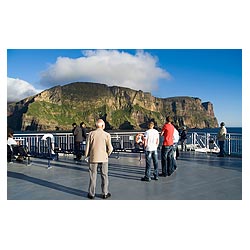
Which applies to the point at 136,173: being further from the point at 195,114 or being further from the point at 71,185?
the point at 195,114

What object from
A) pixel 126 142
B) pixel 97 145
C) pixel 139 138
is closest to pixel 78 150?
pixel 139 138

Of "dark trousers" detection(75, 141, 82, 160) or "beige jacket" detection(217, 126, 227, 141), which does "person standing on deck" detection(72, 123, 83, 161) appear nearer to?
"dark trousers" detection(75, 141, 82, 160)

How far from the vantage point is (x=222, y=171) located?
25.3 ft

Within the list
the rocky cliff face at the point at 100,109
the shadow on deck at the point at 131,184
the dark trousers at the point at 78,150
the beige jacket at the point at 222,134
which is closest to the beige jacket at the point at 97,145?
the shadow on deck at the point at 131,184

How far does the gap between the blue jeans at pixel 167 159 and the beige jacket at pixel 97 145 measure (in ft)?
7.98

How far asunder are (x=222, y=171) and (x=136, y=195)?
3.72 meters

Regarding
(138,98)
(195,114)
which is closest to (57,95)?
Answer: (138,98)

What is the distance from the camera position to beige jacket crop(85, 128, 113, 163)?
4.91m

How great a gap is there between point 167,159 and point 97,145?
276 centimetres

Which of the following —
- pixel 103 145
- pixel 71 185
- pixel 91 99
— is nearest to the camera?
pixel 103 145

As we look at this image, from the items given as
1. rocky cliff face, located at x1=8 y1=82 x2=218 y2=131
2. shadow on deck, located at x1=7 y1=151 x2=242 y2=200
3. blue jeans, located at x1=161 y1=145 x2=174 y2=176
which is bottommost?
shadow on deck, located at x1=7 y1=151 x2=242 y2=200

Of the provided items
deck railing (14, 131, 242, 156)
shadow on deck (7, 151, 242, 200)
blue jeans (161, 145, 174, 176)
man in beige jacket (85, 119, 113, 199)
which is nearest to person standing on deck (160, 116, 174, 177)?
blue jeans (161, 145, 174, 176)

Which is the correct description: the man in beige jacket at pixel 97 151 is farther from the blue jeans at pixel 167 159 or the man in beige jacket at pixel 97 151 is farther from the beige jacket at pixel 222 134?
the beige jacket at pixel 222 134

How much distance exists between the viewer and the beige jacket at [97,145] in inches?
193
